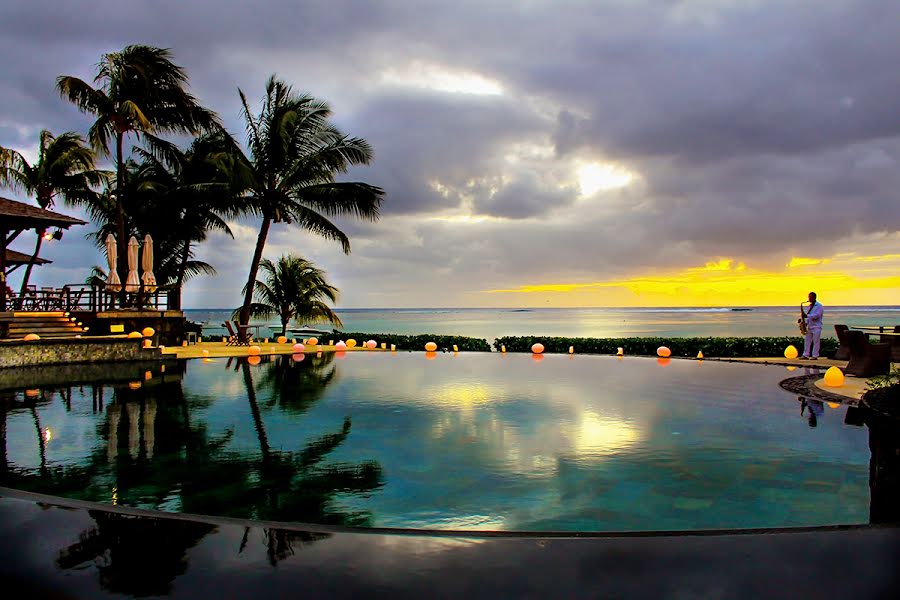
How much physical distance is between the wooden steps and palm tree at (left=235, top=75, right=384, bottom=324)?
19.2 ft

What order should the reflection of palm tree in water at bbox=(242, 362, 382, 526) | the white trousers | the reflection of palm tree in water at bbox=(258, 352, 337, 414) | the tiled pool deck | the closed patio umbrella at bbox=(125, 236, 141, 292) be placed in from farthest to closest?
the closed patio umbrella at bbox=(125, 236, 141, 292)
the white trousers
the reflection of palm tree in water at bbox=(258, 352, 337, 414)
the reflection of palm tree in water at bbox=(242, 362, 382, 526)
the tiled pool deck

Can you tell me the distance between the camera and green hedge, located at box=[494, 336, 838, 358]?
17.6m

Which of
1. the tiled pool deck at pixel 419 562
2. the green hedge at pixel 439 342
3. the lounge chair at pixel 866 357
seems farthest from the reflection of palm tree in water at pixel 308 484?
the green hedge at pixel 439 342

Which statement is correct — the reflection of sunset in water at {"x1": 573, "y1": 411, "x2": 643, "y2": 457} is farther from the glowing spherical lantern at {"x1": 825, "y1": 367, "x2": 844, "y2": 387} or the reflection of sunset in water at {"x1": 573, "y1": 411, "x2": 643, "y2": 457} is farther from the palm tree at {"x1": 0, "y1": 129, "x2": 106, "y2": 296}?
the palm tree at {"x1": 0, "y1": 129, "x2": 106, "y2": 296}

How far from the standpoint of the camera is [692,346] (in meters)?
18.3

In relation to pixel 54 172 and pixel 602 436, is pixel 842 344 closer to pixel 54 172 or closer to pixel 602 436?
pixel 602 436

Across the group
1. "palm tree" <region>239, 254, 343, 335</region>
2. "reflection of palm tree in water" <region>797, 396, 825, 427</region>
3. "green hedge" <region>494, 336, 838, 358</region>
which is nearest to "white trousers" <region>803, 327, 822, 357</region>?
"green hedge" <region>494, 336, 838, 358</region>

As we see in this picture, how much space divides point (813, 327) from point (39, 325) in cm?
2131

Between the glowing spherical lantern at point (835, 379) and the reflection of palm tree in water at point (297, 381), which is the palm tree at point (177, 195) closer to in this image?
the reflection of palm tree in water at point (297, 381)

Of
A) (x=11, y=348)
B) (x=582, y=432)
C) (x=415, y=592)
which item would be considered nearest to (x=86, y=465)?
(x=415, y=592)

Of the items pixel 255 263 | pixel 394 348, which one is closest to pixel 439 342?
pixel 394 348

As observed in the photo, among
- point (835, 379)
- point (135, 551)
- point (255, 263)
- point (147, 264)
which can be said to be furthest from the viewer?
point (255, 263)

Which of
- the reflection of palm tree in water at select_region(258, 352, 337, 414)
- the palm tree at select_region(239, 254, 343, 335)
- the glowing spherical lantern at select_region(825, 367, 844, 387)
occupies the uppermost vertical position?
the palm tree at select_region(239, 254, 343, 335)

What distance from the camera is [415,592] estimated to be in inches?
120
